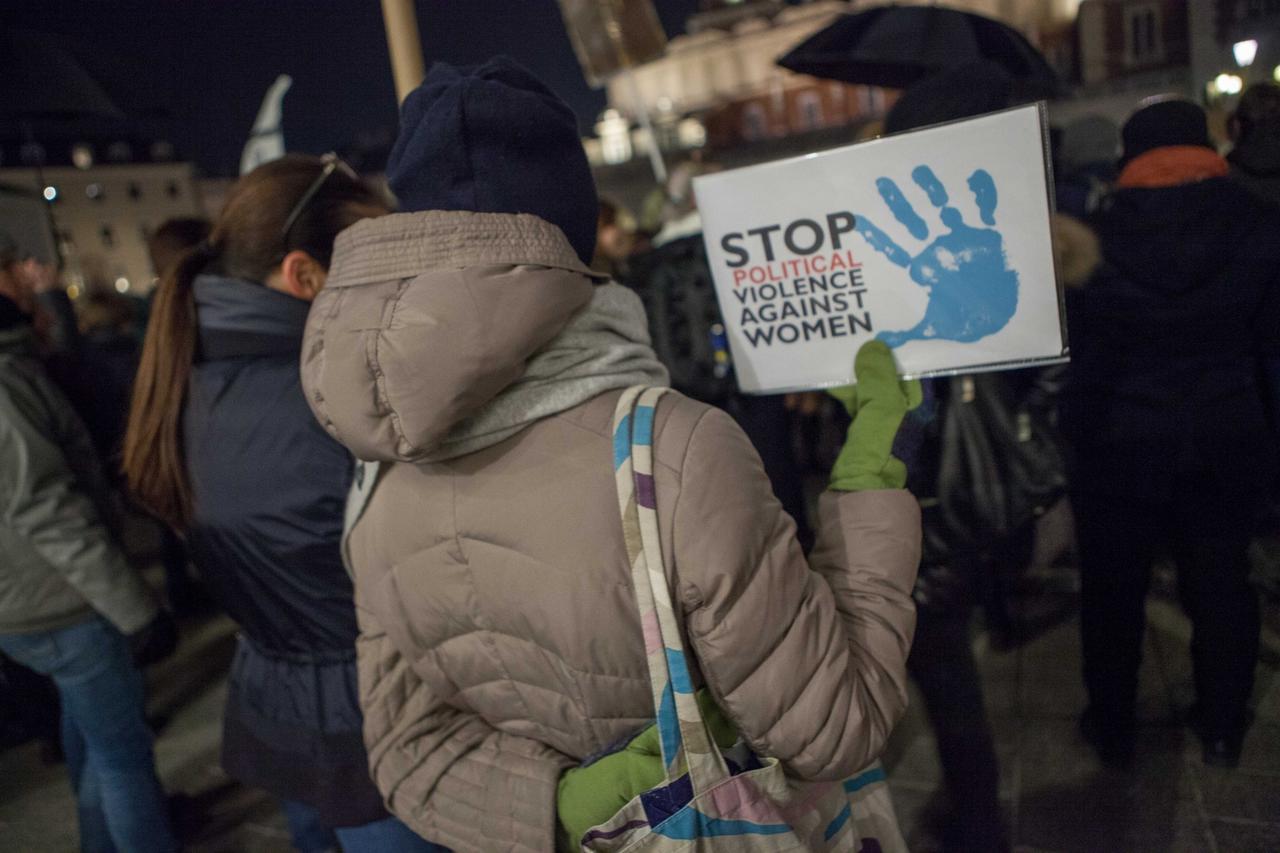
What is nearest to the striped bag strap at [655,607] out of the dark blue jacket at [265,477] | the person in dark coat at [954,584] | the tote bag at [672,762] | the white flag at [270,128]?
the tote bag at [672,762]

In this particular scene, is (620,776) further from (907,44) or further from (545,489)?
(907,44)

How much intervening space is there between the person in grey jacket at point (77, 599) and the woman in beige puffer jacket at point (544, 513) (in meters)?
1.51

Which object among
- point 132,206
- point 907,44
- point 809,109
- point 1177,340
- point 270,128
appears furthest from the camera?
point 809,109

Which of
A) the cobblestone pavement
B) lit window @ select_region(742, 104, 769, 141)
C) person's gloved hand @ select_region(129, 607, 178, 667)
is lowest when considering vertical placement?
the cobblestone pavement

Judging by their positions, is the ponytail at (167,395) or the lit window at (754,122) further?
the lit window at (754,122)

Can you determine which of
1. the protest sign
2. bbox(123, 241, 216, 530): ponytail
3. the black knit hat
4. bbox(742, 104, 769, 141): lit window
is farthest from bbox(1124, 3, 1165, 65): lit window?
bbox(742, 104, 769, 141): lit window

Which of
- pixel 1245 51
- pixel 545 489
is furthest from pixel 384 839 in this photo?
pixel 1245 51

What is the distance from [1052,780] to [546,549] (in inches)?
87.6

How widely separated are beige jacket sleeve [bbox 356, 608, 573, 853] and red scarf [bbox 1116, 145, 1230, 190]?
1763mm

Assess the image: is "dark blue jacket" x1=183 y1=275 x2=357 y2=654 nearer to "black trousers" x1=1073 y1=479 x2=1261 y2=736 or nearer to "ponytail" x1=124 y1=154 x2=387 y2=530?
"ponytail" x1=124 y1=154 x2=387 y2=530

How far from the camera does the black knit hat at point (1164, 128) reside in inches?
67.4

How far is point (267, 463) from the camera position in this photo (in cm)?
186

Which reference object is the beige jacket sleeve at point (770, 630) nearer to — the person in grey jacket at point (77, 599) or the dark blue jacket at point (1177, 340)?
the dark blue jacket at point (1177, 340)

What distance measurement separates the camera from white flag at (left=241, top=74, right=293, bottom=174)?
4.48 meters
